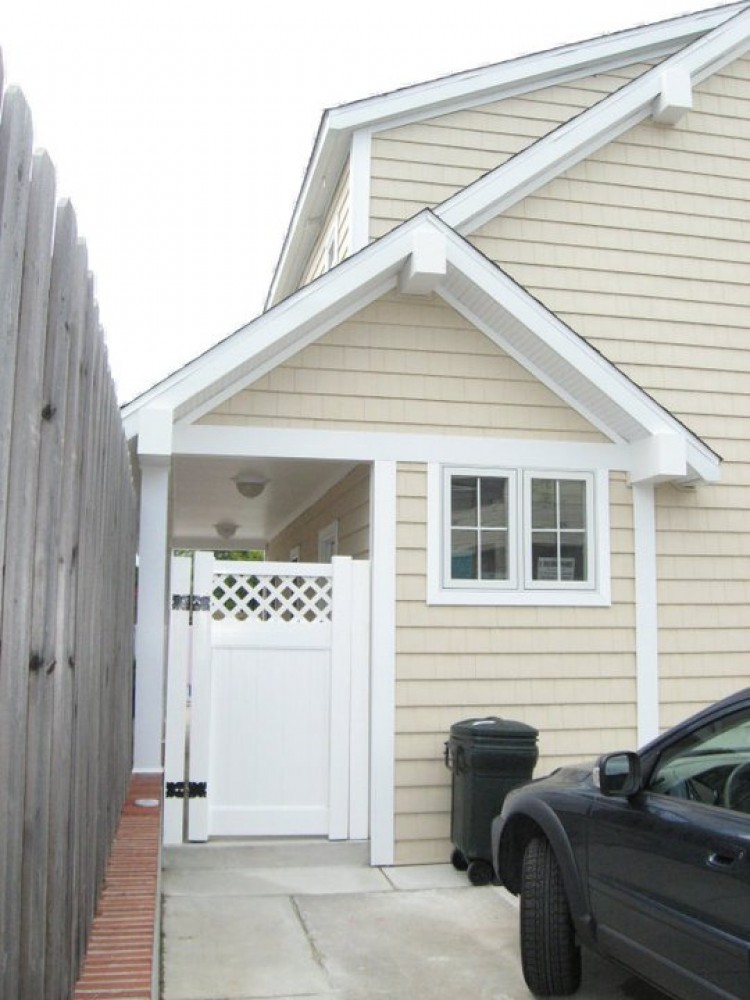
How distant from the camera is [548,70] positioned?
9117 millimetres

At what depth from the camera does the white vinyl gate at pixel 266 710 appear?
6805 mm

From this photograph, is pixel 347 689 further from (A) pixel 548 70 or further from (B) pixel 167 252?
(B) pixel 167 252

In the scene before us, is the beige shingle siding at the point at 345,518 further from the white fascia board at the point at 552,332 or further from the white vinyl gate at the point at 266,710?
the white fascia board at the point at 552,332

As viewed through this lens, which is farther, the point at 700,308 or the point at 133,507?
the point at 700,308

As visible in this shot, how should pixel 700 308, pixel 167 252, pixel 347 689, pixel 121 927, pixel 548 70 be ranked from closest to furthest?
1. pixel 121 927
2. pixel 347 689
3. pixel 700 308
4. pixel 548 70
5. pixel 167 252

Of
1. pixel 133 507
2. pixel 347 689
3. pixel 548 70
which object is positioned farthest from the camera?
pixel 548 70

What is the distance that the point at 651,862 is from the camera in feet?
12.2

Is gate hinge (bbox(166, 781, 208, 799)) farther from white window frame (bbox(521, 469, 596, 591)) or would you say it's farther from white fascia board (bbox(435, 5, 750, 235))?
white fascia board (bbox(435, 5, 750, 235))

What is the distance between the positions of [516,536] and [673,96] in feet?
13.3

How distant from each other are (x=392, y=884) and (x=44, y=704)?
15.3 feet

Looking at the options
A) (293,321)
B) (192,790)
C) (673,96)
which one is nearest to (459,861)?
(192,790)

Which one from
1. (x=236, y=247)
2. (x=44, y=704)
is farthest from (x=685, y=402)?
(x=236, y=247)

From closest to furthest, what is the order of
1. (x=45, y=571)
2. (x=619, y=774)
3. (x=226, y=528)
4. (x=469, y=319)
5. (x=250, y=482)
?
(x=45, y=571)
(x=619, y=774)
(x=469, y=319)
(x=250, y=482)
(x=226, y=528)

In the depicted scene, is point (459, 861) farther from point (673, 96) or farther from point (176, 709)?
point (673, 96)
